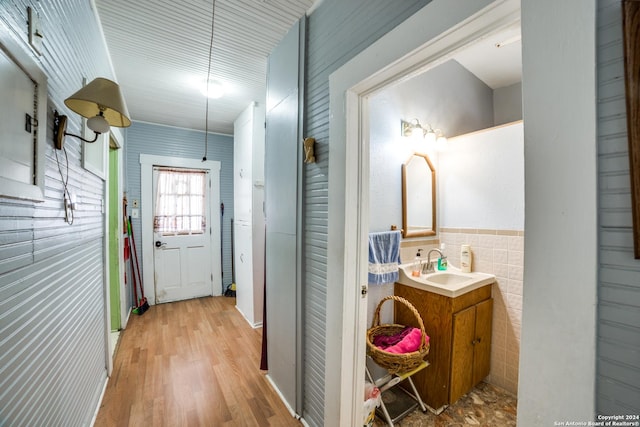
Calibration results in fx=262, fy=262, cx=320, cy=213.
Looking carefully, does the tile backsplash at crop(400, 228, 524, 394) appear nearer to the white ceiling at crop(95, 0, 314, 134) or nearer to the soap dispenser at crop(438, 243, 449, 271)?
the soap dispenser at crop(438, 243, 449, 271)

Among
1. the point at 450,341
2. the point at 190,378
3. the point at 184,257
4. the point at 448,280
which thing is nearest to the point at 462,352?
the point at 450,341

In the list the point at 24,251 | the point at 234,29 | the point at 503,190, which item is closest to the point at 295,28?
the point at 234,29

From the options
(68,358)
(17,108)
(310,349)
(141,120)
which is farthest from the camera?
(141,120)

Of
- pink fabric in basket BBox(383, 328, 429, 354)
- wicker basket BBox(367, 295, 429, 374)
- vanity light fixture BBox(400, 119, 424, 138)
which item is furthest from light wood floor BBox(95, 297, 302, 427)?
vanity light fixture BBox(400, 119, 424, 138)

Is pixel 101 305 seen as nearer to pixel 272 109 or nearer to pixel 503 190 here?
→ pixel 272 109

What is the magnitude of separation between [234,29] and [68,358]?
210 centimetres

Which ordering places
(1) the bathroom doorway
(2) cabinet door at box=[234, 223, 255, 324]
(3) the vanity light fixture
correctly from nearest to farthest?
1. (1) the bathroom doorway
2. (3) the vanity light fixture
3. (2) cabinet door at box=[234, 223, 255, 324]

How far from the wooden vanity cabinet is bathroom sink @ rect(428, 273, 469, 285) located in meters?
0.18

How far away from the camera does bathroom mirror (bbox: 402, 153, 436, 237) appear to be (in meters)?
2.10

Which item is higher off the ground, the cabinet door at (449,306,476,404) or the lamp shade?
the lamp shade

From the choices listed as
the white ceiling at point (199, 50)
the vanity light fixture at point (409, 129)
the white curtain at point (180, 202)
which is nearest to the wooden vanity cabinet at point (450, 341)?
the vanity light fixture at point (409, 129)

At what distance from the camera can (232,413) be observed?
171 cm

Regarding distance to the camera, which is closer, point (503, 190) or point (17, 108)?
point (17, 108)

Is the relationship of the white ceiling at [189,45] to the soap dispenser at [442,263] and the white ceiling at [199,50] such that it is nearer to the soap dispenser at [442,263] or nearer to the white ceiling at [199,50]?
the white ceiling at [199,50]
